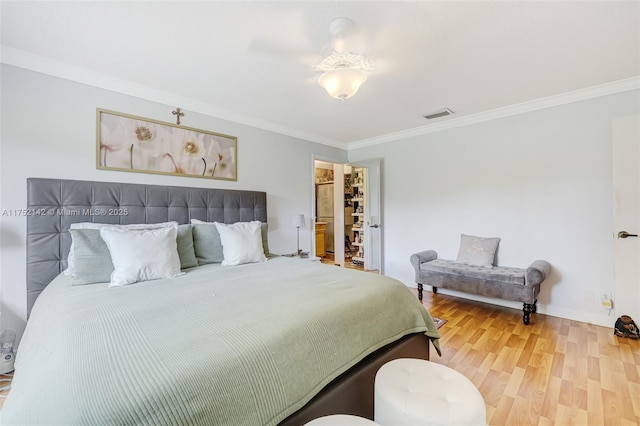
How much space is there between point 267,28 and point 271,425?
220 cm

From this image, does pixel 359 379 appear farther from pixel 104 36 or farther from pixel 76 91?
pixel 76 91

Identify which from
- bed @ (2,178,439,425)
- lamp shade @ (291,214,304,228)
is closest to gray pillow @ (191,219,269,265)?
bed @ (2,178,439,425)

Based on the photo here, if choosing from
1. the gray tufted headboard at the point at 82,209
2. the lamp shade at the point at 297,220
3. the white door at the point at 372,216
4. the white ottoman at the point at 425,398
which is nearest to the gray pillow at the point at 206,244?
the gray tufted headboard at the point at 82,209

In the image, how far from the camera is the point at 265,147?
149 inches

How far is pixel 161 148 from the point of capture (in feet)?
9.39

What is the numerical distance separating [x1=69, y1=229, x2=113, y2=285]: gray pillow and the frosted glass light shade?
2.03 meters

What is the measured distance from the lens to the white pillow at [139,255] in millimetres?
1904

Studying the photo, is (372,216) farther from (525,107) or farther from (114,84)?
(114,84)

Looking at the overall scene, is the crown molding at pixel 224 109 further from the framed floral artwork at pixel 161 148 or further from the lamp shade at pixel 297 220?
the lamp shade at pixel 297 220

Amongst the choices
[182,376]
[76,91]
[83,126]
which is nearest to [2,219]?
[83,126]

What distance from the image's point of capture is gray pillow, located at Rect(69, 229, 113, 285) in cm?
188

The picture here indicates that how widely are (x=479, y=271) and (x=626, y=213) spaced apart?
1380 mm

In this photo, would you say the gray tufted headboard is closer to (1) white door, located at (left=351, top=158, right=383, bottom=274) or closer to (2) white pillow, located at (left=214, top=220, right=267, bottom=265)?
(2) white pillow, located at (left=214, top=220, right=267, bottom=265)

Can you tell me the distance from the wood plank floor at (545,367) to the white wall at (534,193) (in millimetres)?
546
